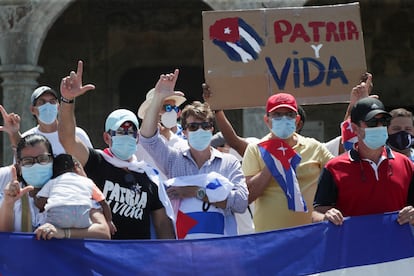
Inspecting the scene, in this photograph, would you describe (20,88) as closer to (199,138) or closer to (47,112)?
(47,112)

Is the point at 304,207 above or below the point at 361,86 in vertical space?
below

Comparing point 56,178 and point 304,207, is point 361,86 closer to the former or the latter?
point 304,207

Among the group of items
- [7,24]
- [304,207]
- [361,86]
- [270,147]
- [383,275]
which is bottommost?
[383,275]

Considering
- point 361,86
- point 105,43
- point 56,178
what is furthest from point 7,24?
point 56,178

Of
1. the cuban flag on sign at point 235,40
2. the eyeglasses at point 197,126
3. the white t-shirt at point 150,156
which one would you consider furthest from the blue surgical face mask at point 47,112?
the cuban flag on sign at point 235,40

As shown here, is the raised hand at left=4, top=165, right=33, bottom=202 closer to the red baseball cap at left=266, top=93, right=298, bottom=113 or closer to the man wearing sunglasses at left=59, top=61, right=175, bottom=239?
the man wearing sunglasses at left=59, top=61, right=175, bottom=239

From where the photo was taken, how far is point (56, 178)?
14.1 ft

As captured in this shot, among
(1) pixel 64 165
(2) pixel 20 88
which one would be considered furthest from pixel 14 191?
(2) pixel 20 88

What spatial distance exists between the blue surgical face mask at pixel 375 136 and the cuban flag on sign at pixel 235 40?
1.79m

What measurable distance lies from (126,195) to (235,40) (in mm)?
1905

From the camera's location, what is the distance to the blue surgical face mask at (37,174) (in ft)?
14.1

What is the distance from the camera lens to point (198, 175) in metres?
5.06

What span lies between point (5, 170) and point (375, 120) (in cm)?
177

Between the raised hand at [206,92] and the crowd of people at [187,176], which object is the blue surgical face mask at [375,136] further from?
the raised hand at [206,92]
